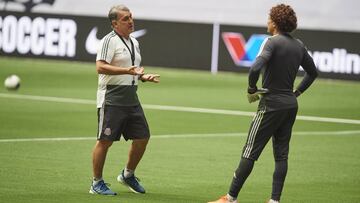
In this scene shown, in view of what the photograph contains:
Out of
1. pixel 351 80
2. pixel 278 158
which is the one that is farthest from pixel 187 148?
pixel 351 80

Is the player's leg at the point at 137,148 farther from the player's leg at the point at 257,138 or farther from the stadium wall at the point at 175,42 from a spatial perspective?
the stadium wall at the point at 175,42

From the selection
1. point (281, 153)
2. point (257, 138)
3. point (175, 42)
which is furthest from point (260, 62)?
point (175, 42)

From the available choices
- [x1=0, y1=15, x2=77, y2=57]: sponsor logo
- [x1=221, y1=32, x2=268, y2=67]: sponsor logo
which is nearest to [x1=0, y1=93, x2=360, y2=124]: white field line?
[x1=221, y1=32, x2=268, y2=67]: sponsor logo

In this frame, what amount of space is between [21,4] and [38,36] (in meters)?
1.27

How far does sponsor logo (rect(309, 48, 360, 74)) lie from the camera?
97.3 ft

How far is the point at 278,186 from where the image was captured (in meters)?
11.9

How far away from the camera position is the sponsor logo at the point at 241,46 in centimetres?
3088

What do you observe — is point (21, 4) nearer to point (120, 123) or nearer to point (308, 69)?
point (120, 123)

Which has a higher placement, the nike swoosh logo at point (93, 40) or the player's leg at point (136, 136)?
the player's leg at point (136, 136)

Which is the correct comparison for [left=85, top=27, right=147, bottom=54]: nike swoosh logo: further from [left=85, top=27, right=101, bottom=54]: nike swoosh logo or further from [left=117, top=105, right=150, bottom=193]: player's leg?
[left=117, top=105, right=150, bottom=193]: player's leg

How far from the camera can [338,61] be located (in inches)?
1178

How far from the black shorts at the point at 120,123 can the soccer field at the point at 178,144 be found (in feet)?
2.32

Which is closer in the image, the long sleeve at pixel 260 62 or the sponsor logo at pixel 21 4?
the long sleeve at pixel 260 62

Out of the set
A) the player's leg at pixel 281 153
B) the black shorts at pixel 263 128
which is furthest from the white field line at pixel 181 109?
the black shorts at pixel 263 128
